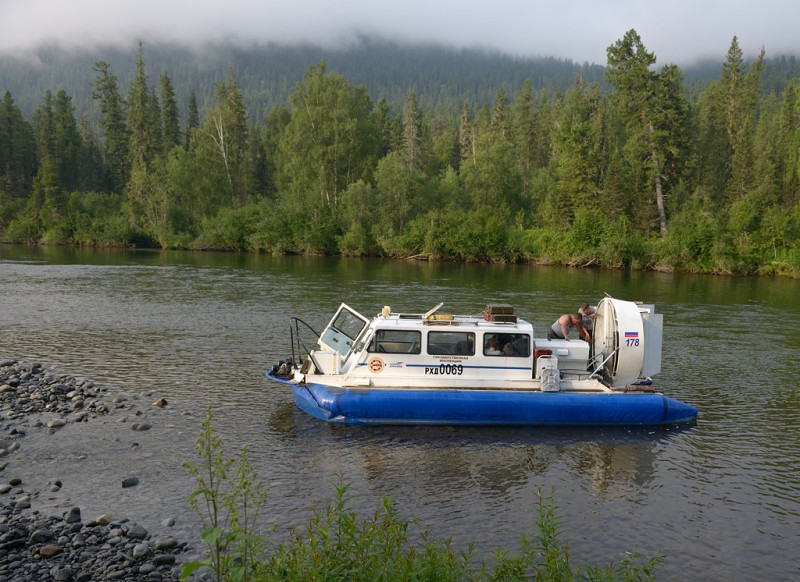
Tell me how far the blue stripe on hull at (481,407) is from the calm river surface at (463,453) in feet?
1.01

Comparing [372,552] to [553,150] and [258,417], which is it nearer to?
[258,417]

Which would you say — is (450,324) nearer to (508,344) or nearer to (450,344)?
(450,344)

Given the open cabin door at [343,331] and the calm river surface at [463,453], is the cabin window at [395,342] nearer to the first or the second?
the open cabin door at [343,331]

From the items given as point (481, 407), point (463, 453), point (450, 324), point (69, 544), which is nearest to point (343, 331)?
point (450, 324)

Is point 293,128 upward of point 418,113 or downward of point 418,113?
downward

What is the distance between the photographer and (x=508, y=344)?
589 inches

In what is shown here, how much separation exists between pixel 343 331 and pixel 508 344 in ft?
13.9

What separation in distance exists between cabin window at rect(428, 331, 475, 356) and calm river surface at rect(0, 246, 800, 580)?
1.82 meters

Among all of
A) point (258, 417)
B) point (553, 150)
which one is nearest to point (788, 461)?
point (258, 417)

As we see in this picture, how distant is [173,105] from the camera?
95000mm

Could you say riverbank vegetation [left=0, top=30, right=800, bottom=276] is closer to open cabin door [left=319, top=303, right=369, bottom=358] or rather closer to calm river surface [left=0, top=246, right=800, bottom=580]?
calm river surface [left=0, top=246, right=800, bottom=580]

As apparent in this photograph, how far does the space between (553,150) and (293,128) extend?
35.1 m

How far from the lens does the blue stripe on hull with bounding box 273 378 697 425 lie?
46.9 ft

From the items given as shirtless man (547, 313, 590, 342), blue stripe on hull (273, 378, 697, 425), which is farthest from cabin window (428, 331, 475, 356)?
shirtless man (547, 313, 590, 342)
